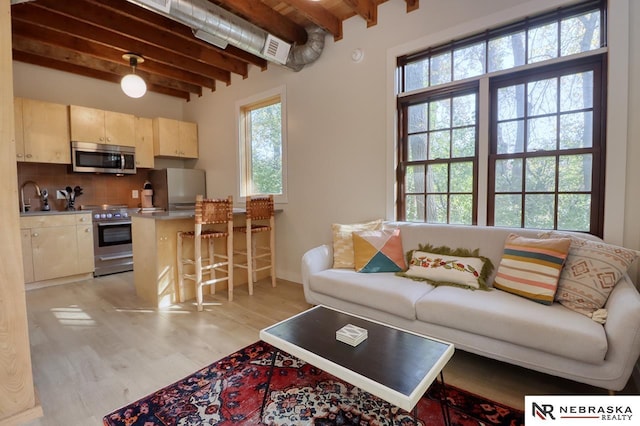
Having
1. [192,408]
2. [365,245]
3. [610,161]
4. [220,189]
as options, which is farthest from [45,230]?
[610,161]

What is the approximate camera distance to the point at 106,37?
347cm

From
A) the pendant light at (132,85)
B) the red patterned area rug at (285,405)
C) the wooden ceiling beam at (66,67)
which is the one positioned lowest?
the red patterned area rug at (285,405)

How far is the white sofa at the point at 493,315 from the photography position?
1.44m

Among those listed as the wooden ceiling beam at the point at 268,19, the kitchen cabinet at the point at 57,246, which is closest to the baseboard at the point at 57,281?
the kitchen cabinet at the point at 57,246

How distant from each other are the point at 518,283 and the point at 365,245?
3.75 feet

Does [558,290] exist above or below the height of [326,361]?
above

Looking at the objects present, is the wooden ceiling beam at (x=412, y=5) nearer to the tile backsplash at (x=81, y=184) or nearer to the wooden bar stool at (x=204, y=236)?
the wooden bar stool at (x=204, y=236)

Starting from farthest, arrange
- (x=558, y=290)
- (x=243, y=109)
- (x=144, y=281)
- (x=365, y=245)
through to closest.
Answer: (x=243, y=109), (x=144, y=281), (x=365, y=245), (x=558, y=290)

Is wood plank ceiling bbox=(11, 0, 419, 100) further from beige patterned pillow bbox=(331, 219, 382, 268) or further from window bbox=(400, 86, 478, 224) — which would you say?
beige patterned pillow bbox=(331, 219, 382, 268)

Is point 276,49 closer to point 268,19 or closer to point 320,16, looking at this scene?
point 268,19

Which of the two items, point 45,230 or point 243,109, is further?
point 243,109

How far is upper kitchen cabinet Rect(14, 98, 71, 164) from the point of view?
3.70 m

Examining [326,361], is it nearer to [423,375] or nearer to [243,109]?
[423,375]

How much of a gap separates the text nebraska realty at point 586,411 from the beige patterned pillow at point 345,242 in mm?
1624
